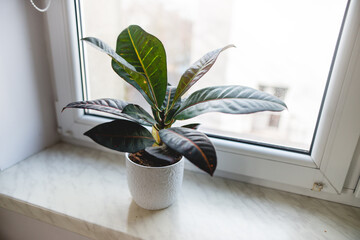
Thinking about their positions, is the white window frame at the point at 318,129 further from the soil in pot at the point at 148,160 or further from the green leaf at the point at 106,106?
the green leaf at the point at 106,106

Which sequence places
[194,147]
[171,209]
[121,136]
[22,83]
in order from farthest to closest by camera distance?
[22,83]
[171,209]
[121,136]
[194,147]

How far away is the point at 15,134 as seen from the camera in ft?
2.52

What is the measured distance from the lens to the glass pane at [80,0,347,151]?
0.63m

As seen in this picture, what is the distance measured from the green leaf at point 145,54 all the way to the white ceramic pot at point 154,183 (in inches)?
7.0

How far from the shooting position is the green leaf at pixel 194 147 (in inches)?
14.5

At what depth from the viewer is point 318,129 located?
2.10ft

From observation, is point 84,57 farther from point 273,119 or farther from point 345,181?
point 345,181

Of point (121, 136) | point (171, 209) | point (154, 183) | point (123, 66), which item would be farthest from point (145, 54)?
point (171, 209)

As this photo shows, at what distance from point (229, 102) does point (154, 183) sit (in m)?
0.26

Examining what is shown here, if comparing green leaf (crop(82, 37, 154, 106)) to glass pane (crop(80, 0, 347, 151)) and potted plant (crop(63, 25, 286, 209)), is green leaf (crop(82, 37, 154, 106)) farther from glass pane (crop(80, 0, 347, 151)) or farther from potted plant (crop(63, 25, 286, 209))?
glass pane (crop(80, 0, 347, 151))

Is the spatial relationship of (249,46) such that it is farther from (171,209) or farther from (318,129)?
(171,209)

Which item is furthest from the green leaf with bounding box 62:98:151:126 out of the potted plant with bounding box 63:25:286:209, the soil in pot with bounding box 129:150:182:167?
the soil in pot with bounding box 129:150:182:167

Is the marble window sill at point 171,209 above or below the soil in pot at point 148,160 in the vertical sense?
below

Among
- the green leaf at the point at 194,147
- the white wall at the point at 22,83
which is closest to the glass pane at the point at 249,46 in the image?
the white wall at the point at 22,83
